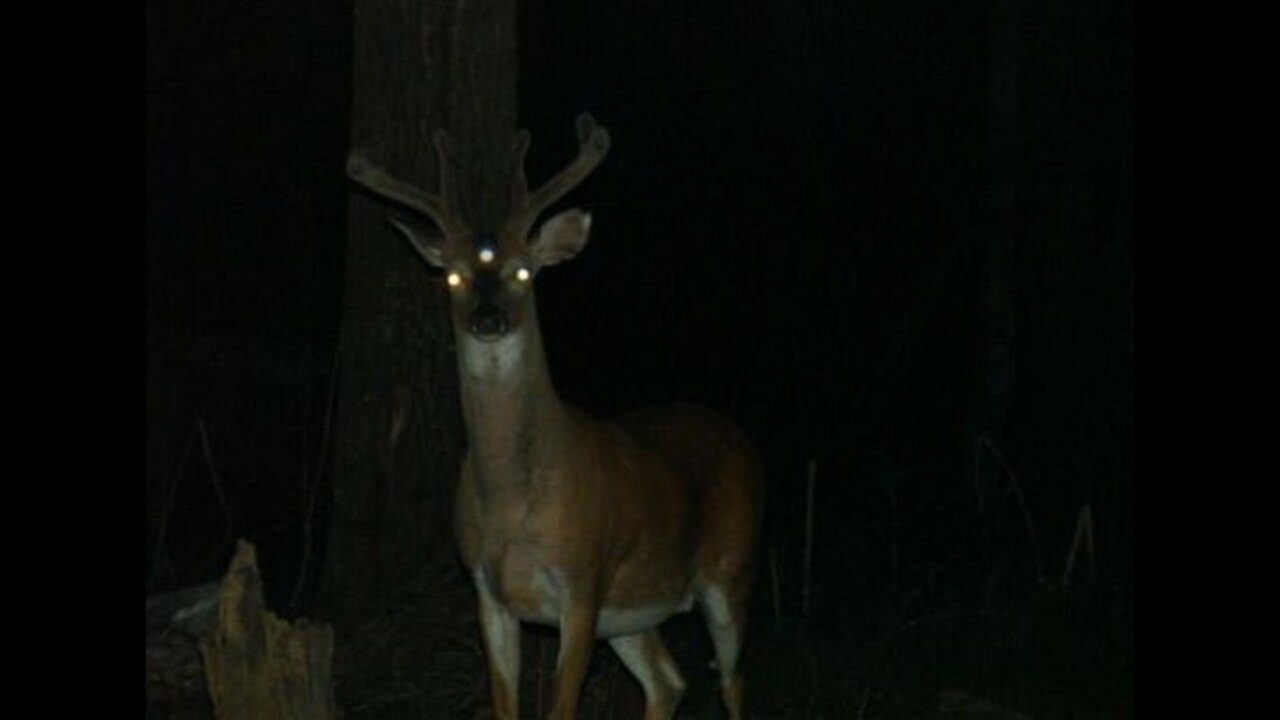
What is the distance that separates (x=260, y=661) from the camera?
20.7 feet

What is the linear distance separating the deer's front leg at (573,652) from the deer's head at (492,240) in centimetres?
107

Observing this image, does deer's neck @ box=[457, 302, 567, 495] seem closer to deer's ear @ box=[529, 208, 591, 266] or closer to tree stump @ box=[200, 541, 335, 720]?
deer's ear @ box=[529, 208, 591, 266]

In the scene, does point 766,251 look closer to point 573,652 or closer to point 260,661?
point 573,652

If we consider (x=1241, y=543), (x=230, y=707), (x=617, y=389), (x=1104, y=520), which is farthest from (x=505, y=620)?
(x=617, y=389)

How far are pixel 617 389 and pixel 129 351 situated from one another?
13.8 m

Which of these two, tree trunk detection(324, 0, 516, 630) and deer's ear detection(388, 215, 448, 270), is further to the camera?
tree trunk detection(324, 0, 516, 630)

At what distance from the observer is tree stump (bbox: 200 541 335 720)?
20.4 feet

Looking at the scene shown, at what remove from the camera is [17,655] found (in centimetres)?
530

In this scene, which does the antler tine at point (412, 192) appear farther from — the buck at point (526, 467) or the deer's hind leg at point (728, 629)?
the deer's hind leg at point (728, 629)

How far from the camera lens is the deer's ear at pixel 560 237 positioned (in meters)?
7.84

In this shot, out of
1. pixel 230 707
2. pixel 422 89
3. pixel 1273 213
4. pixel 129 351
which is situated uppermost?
pixel 422 89

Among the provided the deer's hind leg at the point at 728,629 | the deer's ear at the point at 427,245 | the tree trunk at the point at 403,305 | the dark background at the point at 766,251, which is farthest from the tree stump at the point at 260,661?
the dark background at the point at 766,251

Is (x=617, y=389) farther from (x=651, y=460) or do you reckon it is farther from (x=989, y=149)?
(x=651, y=460)

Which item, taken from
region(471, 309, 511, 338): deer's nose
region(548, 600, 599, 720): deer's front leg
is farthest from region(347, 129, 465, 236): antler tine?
region(548, 600, 599, 720): deer's front leg
